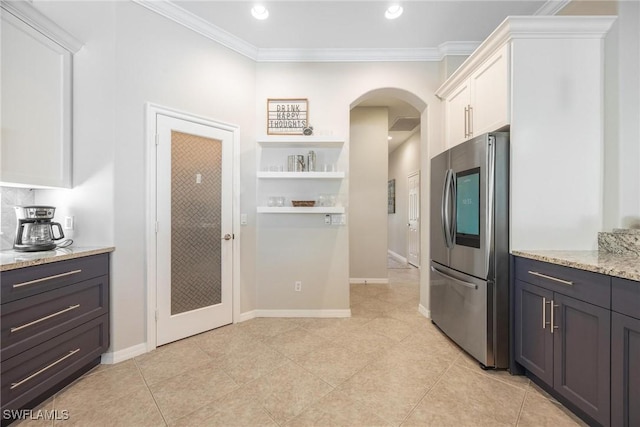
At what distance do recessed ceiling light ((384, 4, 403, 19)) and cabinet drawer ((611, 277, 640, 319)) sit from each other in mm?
2528

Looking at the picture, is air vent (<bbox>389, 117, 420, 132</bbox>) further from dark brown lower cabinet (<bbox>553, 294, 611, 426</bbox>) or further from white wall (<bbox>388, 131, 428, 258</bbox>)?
dark brown lower cabinet (<bbox>553, 294, 611, 426</bbox>)

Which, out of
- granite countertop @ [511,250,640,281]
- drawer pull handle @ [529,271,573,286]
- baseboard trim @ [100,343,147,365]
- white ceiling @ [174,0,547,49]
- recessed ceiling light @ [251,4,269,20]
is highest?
white ceiling @ [174,0,547,49]

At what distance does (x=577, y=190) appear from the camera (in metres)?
1.94

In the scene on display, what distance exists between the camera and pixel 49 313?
1.66 m

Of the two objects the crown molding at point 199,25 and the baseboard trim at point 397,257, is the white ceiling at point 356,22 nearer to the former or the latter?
the crown molding at point 199,25

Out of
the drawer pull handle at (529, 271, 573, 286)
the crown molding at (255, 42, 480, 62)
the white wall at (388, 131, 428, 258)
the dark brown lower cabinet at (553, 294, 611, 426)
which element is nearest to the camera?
the dark brown lower cabinet at (553, 294, 611, 426)

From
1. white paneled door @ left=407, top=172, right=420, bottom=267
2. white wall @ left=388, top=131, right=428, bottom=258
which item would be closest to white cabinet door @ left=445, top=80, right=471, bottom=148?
white paneled door @ left=407, top=172, right=420, bottom=267

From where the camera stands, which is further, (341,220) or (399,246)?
(399,246)

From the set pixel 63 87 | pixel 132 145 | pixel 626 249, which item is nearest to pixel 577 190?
pixel 626 249

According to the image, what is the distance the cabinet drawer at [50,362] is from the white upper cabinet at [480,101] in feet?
11.4

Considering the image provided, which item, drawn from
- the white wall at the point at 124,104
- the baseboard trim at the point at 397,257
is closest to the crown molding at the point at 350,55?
the white wall at the point at 124,104

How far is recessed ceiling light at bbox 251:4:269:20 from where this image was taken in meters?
2.38

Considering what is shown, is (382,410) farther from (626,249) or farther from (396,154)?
(396,154)

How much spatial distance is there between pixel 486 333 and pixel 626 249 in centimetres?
106
